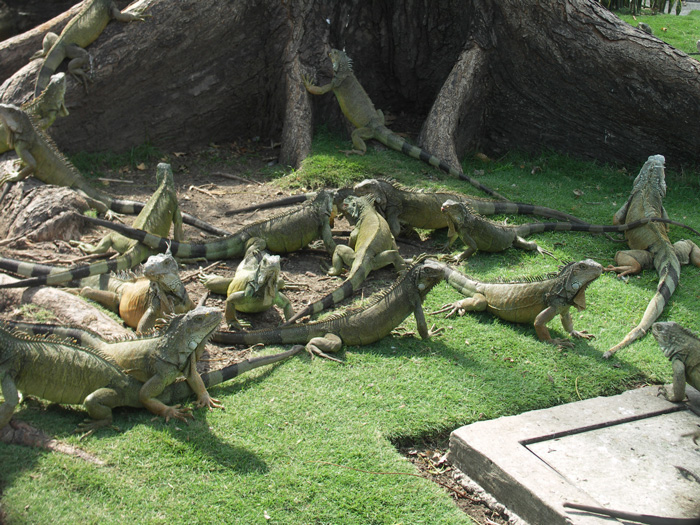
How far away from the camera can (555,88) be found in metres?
8.22

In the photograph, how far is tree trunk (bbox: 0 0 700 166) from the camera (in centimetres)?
769

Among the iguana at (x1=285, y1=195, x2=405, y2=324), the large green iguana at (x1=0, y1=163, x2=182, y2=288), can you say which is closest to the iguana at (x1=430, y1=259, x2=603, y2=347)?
the iguana at (x1=285, y1=195, x2=405, y2=324)

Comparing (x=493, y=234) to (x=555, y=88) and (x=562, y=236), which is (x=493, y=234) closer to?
(x=562, y=236)

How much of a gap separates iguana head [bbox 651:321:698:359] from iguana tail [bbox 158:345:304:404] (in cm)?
251

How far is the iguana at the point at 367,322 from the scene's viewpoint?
4.57 metres

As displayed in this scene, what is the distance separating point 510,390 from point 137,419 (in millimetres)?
2404

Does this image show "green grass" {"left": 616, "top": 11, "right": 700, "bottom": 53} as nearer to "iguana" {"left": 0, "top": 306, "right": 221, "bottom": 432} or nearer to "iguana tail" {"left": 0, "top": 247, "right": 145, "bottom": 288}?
"iguana tail" {"left": 0, "top": 247, "right": 145, "bottom": 288}

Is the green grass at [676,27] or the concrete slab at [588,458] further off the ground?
the green grass at [676,27]

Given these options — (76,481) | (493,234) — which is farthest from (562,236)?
(76,481)

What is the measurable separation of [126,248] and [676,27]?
12.9 m

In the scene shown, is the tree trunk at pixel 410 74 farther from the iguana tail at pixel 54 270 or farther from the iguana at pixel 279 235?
the iguana tail at pixel 54 270

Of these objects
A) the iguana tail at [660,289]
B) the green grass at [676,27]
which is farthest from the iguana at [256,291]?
the green grass at [676,27]

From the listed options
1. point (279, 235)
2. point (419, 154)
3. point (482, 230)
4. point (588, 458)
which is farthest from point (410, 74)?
point (588, 458)

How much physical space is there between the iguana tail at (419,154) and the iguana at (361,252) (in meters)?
1.76
